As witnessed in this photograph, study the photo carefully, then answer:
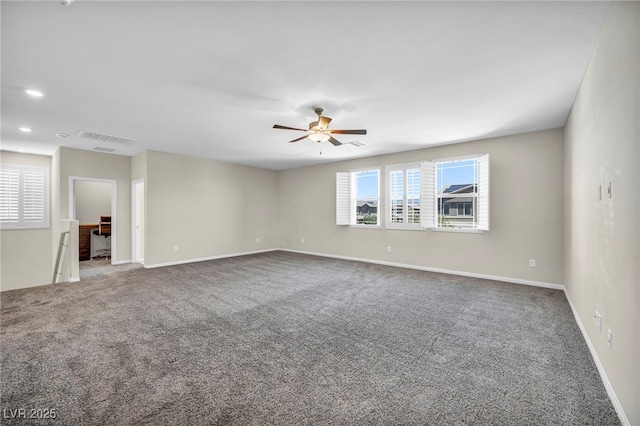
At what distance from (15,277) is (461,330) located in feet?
27.8

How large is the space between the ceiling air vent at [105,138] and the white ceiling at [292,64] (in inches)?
9.1

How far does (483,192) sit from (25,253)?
30.8 feet

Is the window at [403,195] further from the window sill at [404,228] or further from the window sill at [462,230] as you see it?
the window sill at [462,230]

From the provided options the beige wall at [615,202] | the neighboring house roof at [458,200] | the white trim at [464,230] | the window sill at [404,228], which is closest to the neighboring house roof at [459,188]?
the neighboring house roof at [458,200]

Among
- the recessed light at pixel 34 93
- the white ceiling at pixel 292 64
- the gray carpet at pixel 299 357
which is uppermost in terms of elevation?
the white ceiling at pixel 292 64

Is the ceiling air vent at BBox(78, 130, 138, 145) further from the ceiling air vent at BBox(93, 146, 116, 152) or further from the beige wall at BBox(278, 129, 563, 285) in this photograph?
the beige wall at BBox(278, 129, 563, 285)

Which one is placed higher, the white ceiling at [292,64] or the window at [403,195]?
the white ceiling at [292,64]

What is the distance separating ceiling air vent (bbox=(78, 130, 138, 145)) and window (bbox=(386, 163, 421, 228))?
17.2 ft

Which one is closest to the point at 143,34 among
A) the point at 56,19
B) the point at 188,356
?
the point at 56,19

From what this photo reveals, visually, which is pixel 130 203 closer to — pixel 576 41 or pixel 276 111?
pixel 276 111

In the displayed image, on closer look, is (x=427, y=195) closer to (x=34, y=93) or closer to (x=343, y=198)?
(x=343, y=198)

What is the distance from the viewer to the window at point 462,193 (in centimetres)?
467

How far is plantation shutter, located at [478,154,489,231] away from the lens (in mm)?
A: 4570

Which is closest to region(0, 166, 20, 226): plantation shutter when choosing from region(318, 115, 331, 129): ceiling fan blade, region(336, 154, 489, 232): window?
region(318, 115, 331, 129): ceiling fan blade
